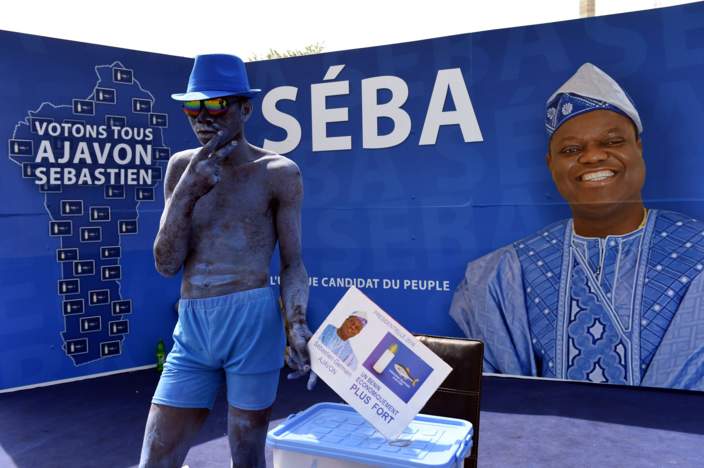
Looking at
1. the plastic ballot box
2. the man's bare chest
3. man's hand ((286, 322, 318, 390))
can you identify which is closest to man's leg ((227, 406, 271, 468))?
the plastic ballot box

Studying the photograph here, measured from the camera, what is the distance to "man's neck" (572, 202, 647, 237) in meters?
5.30

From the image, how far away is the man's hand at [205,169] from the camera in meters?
2.20

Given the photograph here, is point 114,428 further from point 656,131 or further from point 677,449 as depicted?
point 656,131

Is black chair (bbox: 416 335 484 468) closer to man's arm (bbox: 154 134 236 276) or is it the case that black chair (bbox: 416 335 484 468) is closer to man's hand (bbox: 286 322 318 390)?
man's hand (bbox: 286 322 318 390)

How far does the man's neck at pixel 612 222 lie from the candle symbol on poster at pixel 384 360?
391 centimetres

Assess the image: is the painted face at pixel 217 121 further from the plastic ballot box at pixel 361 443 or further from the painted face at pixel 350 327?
the plastic ballot box at pixel 361 443

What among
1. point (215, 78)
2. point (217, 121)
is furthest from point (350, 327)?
point (215, 78)

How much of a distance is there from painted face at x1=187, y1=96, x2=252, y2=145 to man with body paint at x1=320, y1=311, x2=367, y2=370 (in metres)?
0.80

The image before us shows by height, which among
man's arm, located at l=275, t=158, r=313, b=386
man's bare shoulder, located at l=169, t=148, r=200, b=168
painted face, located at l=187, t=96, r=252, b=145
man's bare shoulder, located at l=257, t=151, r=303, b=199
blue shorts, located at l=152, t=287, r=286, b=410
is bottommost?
blue shorts, located at l=152, t=287, r=286, b=410

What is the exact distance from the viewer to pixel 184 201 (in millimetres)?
2213

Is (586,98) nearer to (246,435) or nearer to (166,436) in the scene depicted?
(246,435)

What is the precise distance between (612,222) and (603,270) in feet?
1.30

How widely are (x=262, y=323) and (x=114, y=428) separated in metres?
2.95

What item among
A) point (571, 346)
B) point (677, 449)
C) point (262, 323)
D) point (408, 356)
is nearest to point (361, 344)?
point (408, 356)
